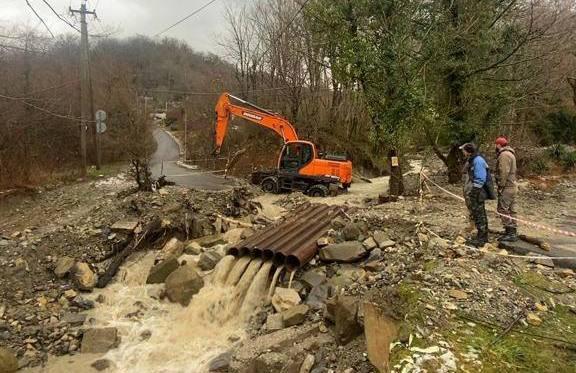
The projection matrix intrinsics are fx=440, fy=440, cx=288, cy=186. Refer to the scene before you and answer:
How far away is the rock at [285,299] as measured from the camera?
803 centimetres

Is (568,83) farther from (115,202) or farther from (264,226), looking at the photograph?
(115,202)

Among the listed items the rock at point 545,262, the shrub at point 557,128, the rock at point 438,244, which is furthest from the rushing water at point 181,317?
the shrub at point 557,128

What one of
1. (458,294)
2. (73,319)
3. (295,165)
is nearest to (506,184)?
(458,294)

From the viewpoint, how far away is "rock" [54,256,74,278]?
9802 mm

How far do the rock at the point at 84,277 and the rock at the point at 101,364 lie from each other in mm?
2450

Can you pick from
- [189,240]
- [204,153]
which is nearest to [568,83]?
[204,153]

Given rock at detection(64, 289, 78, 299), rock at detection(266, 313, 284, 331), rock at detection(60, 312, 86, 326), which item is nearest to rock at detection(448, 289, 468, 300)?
rock at detection(266, 313, 284, 331)

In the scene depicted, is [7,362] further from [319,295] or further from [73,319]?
[319,295]

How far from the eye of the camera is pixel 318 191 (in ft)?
50.2

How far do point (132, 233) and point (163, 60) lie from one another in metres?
Answer: 60.5

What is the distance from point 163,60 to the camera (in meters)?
66.5

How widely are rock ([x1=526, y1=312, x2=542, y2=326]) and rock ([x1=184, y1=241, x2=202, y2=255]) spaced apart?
24.3ft

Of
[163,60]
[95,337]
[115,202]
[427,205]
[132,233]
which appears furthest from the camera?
[163,60]

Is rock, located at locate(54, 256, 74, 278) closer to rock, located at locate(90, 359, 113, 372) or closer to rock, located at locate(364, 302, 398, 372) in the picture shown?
rock, located at locate(90, 359, 113, 372)
